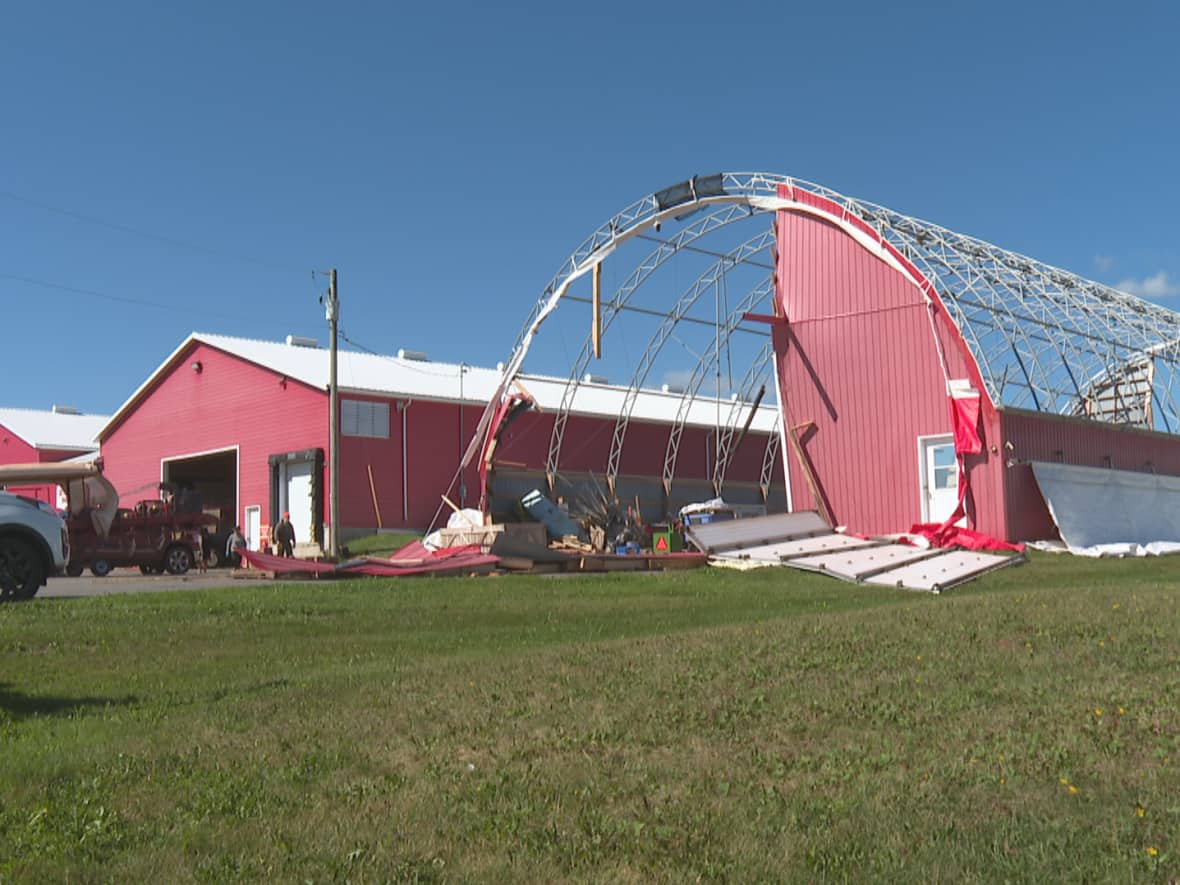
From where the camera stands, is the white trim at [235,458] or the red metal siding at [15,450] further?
the red metal siding at [15,450]

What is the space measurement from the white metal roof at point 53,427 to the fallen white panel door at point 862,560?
41.2 m

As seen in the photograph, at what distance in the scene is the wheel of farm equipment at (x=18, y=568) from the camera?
16.7 meters

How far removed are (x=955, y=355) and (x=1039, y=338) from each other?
3448 millimetres

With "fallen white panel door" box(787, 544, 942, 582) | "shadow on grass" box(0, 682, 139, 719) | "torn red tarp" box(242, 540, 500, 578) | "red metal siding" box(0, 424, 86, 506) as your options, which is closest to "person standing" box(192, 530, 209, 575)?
"torn red tarp" box(242, 540, 500, 578)

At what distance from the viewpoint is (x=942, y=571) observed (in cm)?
2059

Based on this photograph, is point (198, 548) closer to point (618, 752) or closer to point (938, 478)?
point (938, 478)

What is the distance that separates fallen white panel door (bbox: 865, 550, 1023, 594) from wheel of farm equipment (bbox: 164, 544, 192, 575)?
1776 centimetres

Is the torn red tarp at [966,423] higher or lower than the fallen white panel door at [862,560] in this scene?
higher

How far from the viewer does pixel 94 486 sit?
1093 inches

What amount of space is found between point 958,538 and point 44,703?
66.3ft

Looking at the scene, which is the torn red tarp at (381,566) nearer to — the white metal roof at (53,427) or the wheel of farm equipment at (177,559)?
the wheel of farm equipment at (177,559)

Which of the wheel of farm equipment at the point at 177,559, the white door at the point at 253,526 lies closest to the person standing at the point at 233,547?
the wheel of farm equipment at the point at 177,559

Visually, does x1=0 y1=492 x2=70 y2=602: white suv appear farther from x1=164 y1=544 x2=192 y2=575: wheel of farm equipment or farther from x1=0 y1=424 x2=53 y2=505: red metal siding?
x1=0 y1=424 x2=53 y2=505: red metal siding

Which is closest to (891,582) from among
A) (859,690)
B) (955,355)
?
(955,355)
